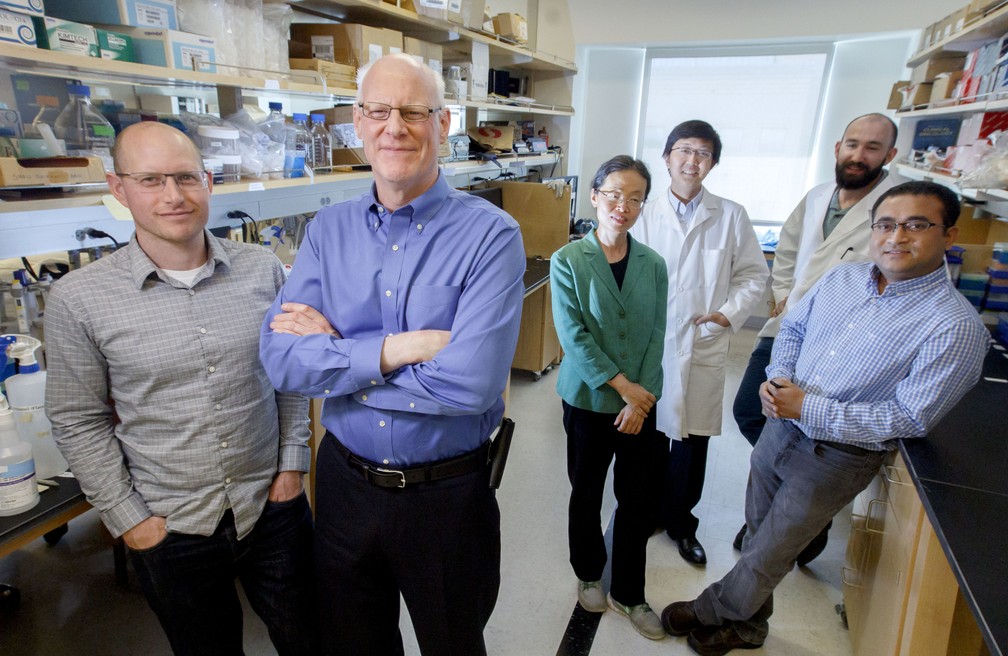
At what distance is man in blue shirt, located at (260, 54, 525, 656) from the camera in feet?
3.76

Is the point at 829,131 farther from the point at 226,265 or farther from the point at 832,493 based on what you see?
the point at 226,265

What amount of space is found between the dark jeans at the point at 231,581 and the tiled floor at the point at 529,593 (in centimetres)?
53

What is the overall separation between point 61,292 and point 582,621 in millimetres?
1779

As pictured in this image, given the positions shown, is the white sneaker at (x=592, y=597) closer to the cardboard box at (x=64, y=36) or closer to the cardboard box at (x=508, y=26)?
the cardboard box at (x=64, y=36)

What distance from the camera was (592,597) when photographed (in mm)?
1964

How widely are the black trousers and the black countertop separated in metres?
0.92

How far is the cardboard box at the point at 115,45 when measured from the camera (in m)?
1.38

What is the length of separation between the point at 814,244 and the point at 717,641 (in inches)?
60.6

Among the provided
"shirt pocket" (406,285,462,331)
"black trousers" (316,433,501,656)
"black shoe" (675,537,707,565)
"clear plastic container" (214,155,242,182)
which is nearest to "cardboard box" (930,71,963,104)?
"black shoe" (675,537,707,565)

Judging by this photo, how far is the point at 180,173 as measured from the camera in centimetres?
120

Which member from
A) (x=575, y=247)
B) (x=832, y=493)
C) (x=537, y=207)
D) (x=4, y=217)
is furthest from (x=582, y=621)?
(x=537, y=207)

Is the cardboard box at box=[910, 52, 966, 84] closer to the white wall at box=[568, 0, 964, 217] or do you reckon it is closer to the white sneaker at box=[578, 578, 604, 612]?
the white wall at box=[568, 0, 964, 217]

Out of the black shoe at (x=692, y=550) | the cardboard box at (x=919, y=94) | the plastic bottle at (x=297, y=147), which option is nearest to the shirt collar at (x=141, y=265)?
the plastic bottle at (x=297, y=147)

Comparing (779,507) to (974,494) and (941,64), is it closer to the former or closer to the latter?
(974,494)
